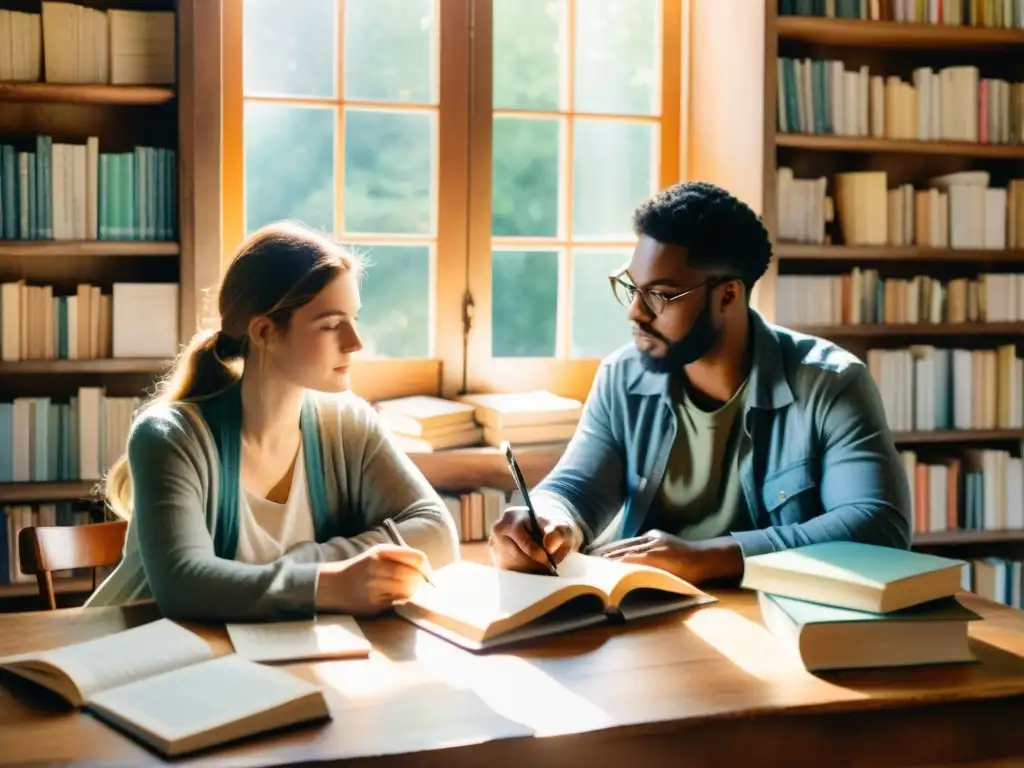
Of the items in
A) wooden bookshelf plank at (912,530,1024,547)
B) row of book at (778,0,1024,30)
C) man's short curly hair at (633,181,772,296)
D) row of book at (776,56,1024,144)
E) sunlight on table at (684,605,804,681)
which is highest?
row of book at (778,0,1024,30)

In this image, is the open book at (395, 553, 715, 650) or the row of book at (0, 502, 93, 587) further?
the row of book at (0, 502, 93, 587)

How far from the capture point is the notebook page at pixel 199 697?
4.01ft

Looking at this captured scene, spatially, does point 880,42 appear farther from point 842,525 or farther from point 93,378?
point 93,378

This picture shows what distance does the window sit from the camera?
3.26m

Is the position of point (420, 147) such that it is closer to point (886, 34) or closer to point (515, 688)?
point (886, 34)

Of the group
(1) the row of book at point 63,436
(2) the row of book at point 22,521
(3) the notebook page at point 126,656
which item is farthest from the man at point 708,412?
(2) the row of book at point 22,521

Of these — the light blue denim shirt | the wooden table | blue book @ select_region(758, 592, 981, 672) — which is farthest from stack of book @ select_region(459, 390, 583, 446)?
blue book @ select_region(758, 592, 981, 672)

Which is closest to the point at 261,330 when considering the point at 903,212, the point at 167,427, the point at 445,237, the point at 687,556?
the point at 167,427

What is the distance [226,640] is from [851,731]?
806 mm

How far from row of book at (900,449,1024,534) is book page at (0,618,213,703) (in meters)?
2.54

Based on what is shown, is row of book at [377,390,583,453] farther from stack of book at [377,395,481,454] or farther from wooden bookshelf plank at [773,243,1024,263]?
wooden bookshelf plank at [773,243,1024,263]

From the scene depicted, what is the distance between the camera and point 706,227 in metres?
2.32

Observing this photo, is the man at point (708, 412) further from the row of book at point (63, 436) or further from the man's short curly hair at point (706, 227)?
the row of book at point (63, 436)

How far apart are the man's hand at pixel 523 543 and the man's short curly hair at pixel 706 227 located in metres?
0.69
